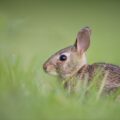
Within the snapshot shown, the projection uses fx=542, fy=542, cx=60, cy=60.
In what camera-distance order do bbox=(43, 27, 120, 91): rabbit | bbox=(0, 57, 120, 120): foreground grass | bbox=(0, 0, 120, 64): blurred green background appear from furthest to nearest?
bbox=(0, 0, 120, 64): blurred green background < bbox=(43, 27, 120, 91): rabbit < bbox=(0, 57, 120, 120): foreground grass

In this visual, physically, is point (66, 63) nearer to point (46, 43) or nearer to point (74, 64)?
point (74, 64)

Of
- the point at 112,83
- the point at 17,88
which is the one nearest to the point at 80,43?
the point at 112,83

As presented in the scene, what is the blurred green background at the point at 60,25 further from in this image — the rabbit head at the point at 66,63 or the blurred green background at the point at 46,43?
the rabbit head at the point at 66,63

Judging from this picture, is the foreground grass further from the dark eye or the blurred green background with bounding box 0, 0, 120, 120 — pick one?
the dark eye

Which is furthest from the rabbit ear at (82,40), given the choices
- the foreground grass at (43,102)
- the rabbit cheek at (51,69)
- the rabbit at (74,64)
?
the foreground grass at (43,102)

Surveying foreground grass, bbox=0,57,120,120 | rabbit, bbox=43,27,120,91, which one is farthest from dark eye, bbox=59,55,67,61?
foreground grass, bbox=0,57,120,120

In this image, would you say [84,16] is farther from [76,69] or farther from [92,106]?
[92,106]
